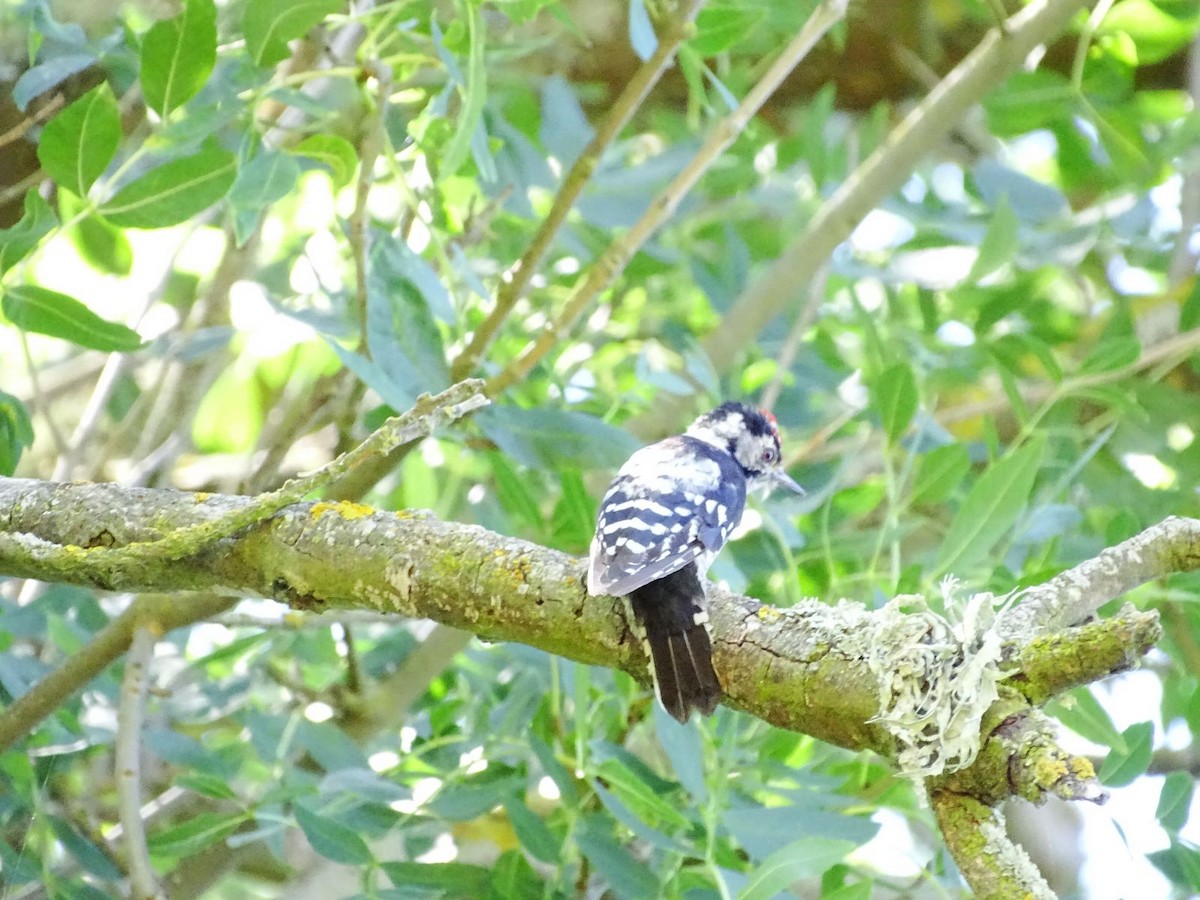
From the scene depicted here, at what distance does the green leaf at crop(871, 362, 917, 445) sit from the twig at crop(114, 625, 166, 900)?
1435 millimetres

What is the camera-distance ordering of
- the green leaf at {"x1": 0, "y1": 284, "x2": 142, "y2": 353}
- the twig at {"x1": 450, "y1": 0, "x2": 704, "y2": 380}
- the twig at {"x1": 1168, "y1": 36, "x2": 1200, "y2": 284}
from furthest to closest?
the twig at {"x1": 1168, "y1": 36, "x2": 1200, "y2": 284} < the twig at {"x1": 450, "y1": 0, "x2": 704, "y2": 380} < the green leaf at {"x1": 0, "y1": 284, "x2": 142, "y2": 353}

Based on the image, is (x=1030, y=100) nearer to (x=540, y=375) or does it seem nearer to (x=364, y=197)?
(x=540, y=375)

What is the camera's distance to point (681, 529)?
2.07 metres

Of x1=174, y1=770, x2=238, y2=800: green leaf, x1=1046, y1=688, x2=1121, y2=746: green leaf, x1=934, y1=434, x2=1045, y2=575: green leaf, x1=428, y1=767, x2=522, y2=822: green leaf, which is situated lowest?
x1=1046, y1=688, x2=1121, y2=746: green leaf

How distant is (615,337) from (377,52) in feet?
4.16

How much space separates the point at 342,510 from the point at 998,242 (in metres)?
1.67

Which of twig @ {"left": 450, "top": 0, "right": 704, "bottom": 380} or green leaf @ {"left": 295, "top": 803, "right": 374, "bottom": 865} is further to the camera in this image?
twig @ {"left": 450, "top": 0, "right": 704, "bottom": 380}

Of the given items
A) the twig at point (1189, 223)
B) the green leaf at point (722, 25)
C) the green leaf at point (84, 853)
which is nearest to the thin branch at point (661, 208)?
the green leaf at point (722, 25)

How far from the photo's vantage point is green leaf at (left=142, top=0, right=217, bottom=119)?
6.22 ft

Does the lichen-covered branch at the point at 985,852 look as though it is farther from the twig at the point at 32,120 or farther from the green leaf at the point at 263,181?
the twig at the point at 32,120

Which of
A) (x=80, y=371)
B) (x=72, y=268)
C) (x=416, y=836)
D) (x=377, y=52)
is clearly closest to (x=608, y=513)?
(x=416, y=836)

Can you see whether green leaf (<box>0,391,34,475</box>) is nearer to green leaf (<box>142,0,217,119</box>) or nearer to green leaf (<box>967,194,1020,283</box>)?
green leaf (<box>142,0,217,119</box>)

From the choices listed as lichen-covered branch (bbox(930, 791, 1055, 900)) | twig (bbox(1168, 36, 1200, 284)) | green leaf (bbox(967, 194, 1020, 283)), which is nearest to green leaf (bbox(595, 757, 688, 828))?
lichen-covered branch (bbox(930, 791, 1055, 900))

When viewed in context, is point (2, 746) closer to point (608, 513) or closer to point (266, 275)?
point (608, 513)
